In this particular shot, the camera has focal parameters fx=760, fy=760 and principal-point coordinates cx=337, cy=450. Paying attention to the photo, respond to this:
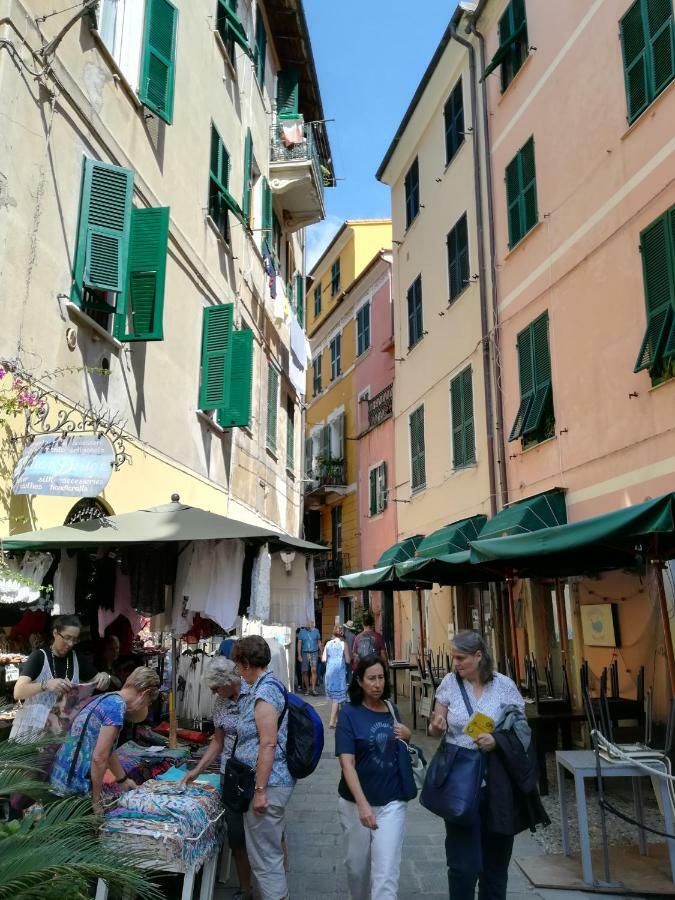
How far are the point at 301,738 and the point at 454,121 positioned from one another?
14591 mm

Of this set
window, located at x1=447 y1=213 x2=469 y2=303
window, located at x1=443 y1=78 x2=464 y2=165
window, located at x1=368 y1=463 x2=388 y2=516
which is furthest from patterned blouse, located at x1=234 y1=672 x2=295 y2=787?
window, located at x1=368 y1=463 x2=388 y2=516

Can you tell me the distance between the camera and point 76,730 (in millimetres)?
4324

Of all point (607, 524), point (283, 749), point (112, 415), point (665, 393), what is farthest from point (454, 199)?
point (283, 749)

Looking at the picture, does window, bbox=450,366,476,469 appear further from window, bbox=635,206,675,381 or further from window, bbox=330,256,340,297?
window, bbox=330,256,340,297

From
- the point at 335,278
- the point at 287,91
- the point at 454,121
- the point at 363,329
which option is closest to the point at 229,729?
the point at 454,121

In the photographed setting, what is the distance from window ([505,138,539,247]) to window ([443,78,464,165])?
9.31ft

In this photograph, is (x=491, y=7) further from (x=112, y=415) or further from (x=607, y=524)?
(x=607, y=524)

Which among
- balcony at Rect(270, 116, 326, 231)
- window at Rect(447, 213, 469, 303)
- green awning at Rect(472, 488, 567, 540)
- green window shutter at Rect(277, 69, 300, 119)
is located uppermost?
green window shutter at Rect(277, 69, 300, 119)

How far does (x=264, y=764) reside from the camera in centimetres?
433

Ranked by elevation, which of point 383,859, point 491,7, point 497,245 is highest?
point 491,7

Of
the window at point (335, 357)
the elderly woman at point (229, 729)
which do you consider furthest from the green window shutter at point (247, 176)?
the window at point (335, 357)

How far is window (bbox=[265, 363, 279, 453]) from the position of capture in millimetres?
15719

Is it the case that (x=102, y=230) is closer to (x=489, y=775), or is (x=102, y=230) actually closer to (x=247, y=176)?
(x=489, y=775)

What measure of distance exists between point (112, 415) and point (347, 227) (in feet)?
73.7
